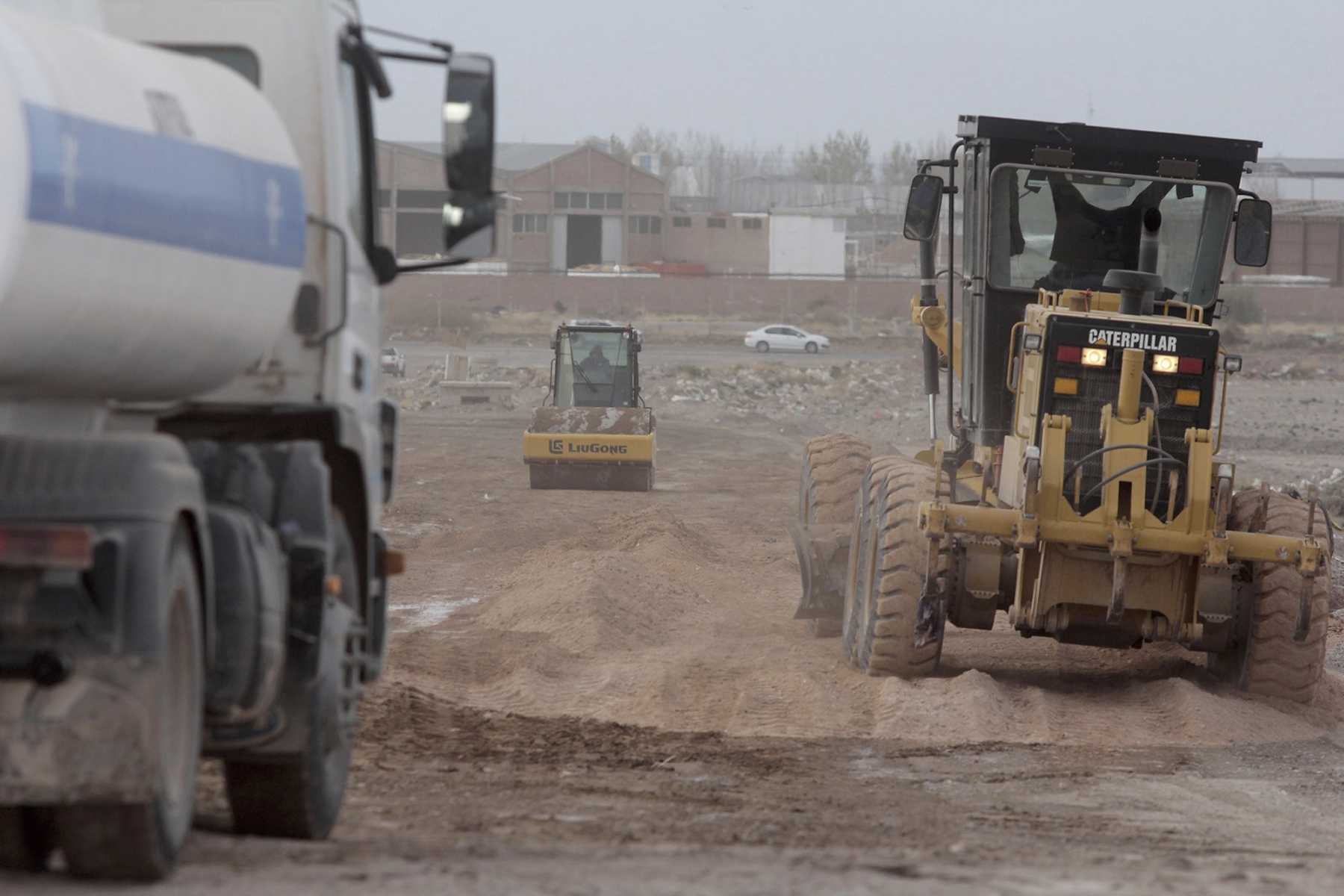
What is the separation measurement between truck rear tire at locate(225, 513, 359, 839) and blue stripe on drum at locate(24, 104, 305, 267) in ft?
4.16

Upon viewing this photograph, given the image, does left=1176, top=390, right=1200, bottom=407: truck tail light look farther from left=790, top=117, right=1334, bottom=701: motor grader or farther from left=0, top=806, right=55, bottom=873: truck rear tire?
left=0, top=806, right=55, bottom=873: truck rear tire

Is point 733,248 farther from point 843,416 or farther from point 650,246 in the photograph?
point 843,416

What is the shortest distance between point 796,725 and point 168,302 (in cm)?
608

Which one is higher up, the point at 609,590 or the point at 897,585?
the point at 897,585

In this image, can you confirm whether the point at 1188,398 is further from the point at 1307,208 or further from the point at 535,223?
the point at 1307,208

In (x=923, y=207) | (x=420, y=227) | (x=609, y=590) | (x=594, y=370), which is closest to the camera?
(x=923, y=207)

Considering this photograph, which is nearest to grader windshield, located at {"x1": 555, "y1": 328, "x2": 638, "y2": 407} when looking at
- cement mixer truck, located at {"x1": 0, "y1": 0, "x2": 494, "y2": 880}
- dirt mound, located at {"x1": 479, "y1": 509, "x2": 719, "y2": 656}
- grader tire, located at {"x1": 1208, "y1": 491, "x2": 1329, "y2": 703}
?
dirt mound, located at {"x1": 479, "y1": 509, "x2": 719, "y2": 656}

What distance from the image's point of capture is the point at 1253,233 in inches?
481

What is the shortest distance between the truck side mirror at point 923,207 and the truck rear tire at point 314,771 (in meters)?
6.21

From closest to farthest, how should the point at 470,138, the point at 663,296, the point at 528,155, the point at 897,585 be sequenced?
the point at 470,138
the point at 897,585
the point at 663,296
the point at 528,155

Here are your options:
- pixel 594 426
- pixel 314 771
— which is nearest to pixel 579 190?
pixel 594 426

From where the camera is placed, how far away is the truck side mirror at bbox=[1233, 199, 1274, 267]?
12.2m

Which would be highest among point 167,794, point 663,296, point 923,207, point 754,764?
point 923,207

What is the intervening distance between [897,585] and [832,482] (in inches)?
137
